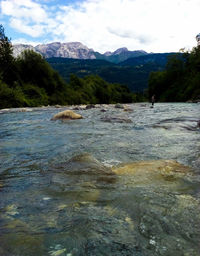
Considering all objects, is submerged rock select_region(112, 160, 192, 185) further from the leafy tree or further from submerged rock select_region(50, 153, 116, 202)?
the leafy tree

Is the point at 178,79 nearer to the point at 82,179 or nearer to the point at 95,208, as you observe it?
the point at 82,179

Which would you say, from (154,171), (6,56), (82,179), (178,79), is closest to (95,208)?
(82,179)

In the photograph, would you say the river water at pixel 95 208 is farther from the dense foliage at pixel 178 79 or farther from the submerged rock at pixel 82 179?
the dense foliage at pixel 178 79

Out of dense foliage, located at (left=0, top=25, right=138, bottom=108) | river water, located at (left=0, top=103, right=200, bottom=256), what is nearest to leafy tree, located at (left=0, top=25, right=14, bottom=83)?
dense foliage, located at (left=0, top=25, right=138, bottom=108)

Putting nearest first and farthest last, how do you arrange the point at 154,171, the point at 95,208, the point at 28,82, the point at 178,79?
the point at 95,208, the point at 154,171, the point at 28,82, the point at 178,79

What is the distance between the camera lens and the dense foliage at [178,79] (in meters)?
67.2

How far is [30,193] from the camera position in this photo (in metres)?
2.88

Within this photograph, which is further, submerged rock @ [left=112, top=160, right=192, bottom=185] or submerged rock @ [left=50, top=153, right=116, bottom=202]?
submerged rock @ [left=112, top=160, right=192, bottom=185]

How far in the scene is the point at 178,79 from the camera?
82.4 meters

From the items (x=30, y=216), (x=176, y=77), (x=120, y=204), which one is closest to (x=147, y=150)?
(x=120, y=204)

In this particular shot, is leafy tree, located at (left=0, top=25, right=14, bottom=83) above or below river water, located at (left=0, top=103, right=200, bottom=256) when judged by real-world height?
above

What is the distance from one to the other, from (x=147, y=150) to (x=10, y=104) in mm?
25845

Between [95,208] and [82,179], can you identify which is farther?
[82,179]

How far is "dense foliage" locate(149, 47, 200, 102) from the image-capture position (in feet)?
220
